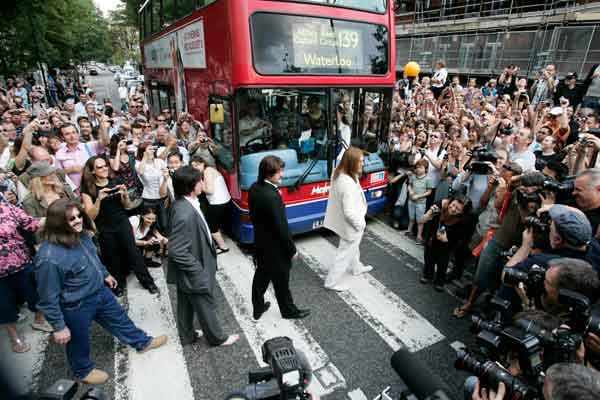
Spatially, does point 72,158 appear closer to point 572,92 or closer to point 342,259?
point 342,259

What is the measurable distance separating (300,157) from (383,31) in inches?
95.4

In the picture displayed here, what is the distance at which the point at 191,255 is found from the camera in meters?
3.06

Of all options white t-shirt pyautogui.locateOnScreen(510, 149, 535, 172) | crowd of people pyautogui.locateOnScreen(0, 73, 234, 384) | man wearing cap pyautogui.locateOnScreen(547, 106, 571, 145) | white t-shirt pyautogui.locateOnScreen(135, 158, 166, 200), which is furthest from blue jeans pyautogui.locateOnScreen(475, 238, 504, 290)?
white t-shirt pyautogui.locateOnScreen(135, 158, 166, 200)

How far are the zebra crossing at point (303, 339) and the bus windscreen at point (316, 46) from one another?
2.95 meters

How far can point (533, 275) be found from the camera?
2.51 meters

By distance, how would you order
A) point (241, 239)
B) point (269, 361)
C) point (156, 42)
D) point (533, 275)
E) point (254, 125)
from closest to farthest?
1. point (269, 361)
2. point (533, 275)
3. point (254, 125)
4. point (241, 239)
5. point (156, 42)

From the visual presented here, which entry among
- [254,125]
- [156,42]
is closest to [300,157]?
[254,125]

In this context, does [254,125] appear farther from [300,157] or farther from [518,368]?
[518,368]

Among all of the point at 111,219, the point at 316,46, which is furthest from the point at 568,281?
the point at 111,219

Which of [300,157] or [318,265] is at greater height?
[300,157]

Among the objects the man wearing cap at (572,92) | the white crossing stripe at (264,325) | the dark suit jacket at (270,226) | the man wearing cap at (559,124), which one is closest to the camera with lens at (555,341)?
Result: the white crossing stripe at (264,325)

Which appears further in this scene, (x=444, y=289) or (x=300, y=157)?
(x=300, y=157)

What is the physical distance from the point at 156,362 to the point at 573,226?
3.91 meters

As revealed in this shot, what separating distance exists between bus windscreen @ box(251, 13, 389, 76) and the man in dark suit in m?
2.37
